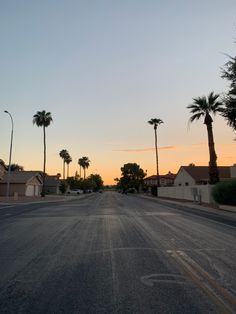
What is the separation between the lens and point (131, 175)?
175 metres

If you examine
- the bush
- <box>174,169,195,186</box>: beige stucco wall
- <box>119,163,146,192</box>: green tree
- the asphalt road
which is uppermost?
<box>119,163,146,192</box>: green tree

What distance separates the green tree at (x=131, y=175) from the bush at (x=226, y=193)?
13278 centimetres

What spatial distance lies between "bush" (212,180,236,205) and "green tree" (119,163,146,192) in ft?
436

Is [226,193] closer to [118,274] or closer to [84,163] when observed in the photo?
[118,274]

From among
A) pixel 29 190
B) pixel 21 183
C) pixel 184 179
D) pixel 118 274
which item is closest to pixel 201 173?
pixel 184 179

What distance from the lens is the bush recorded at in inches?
1377

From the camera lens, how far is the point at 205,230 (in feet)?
58.1

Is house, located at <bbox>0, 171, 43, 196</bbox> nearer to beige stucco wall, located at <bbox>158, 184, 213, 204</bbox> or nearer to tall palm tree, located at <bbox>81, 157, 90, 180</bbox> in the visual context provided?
beige stucco wall, located at <bbox>158, 184, 213, 204</bbox>

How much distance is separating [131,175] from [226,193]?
13918 cm

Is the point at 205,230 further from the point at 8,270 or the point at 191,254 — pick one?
the point at 8,270

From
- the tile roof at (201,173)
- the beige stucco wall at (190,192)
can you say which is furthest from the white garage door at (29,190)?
the tile roof at (201,173)

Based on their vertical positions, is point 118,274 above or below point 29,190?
below

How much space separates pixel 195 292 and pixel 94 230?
1058cm

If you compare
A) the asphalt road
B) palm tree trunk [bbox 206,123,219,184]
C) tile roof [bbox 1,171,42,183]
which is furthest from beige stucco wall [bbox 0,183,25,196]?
the asphalt road
